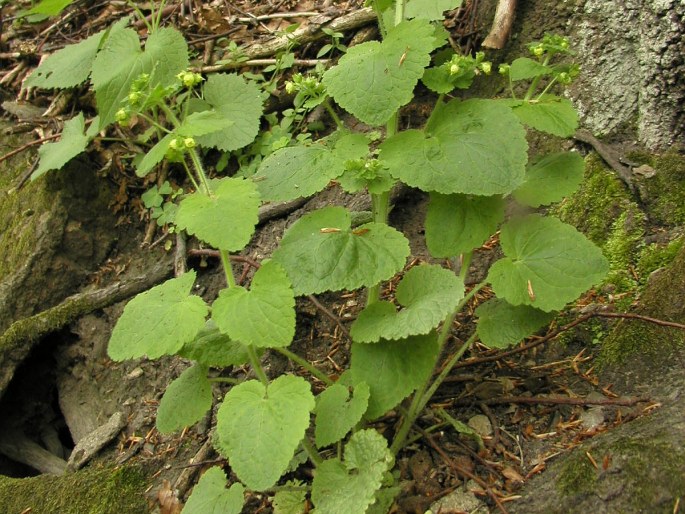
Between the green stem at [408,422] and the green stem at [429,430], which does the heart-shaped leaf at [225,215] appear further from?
the green stem at [429,430]

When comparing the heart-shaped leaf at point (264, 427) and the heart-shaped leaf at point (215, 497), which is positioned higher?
the heart-shaped leaf at point (264, 427)

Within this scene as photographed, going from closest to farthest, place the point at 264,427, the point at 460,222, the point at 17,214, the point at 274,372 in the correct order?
the point at 264,427 < the point at 460,222 < the point at 274,372 < the point at 17,214

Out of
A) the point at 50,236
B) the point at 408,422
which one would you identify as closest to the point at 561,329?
the point at 408,422

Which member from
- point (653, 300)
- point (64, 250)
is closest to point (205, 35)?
point (64, 250)

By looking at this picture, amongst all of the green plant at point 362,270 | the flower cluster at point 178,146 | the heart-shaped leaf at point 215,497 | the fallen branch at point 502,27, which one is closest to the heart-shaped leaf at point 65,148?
the green plant at point 362,270

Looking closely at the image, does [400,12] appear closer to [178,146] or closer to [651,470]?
[178,146]
